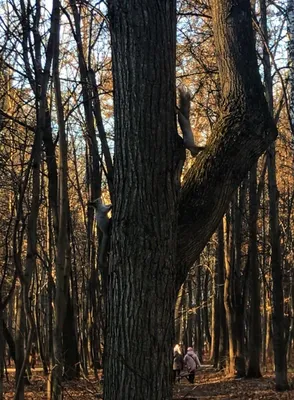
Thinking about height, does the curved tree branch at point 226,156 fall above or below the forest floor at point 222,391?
above

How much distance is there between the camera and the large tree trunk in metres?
2.92

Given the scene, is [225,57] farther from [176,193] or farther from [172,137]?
[176,193]

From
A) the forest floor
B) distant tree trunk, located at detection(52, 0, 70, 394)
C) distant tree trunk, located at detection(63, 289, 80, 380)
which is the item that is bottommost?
the forest floor

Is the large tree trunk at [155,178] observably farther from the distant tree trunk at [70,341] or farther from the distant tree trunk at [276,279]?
the distant tree trunk at [70,341]

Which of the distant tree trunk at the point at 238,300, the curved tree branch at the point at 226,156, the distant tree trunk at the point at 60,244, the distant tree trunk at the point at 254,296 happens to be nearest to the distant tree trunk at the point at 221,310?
the distant tree trunk at the point at 238,300

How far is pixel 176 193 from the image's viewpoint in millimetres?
3143

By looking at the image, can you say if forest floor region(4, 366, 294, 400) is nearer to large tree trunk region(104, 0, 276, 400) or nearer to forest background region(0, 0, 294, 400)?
forest background region(0, 0, 294, 400)

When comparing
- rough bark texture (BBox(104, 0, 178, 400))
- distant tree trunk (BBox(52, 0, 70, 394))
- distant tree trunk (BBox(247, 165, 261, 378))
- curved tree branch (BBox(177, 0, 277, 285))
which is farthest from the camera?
distant tree trunk (BBox(247, 165, 261, 378))

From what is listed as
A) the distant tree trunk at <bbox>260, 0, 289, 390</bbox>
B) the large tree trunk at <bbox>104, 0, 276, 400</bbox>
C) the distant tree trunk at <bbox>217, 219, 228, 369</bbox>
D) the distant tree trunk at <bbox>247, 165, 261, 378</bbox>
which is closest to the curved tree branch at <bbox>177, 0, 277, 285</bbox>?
the large tree trunk at <bbox>104, 0, 276, 400</bbox>

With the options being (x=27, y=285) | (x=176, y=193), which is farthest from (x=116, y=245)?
(x=27, y=285)

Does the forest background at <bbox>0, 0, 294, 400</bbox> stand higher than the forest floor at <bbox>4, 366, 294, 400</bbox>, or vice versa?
the forest background at <bbox>0, 0, 294, 400</bbox>

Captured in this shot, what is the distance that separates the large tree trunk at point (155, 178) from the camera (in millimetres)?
2916

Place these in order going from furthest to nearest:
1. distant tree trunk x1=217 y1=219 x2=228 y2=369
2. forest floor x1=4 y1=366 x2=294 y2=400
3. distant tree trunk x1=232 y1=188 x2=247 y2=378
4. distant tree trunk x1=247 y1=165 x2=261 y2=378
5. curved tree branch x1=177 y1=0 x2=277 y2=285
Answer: distant tree trunk x1=217 y1=219 x2=228 y2=369, distant tree trunk x1=232 y1=188 x2=247 y2=378, distant tree trunk x1=247 y1=165 x2=261 y2=378, forest floor x1=4 y1=366 x2=294 y2=400, curved tree branch x1=177 y1=0 x2=277 y2=285

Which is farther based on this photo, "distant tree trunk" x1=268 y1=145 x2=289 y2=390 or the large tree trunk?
"distant tree trunk" x1=268 y1=145 x2=289 y2=390
